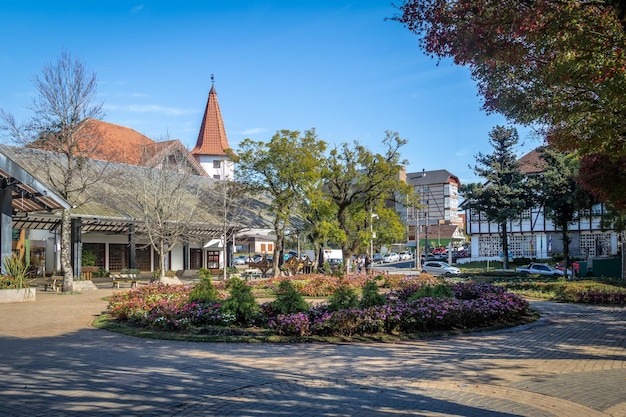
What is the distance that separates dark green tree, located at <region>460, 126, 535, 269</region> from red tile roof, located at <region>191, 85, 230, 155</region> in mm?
32564

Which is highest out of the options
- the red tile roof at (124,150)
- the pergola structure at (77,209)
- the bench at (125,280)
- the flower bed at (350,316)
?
the red tile roof at (124,150)

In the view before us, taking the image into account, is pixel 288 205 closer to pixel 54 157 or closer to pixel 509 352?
pixel 54 157

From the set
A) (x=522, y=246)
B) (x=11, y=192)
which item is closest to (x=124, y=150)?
(x=11, y=192)

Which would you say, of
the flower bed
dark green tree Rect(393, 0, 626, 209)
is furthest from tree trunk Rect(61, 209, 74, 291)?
dark green tree Rect(393, 0, 626, 209)

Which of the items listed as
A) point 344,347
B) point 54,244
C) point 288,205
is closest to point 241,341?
point 344,347

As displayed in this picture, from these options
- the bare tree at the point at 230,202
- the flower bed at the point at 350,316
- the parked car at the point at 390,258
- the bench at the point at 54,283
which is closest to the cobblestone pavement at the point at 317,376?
the flower bed at the point at 350,316

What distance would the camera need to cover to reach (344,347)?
32.9ft

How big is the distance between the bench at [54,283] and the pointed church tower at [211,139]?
4010 centimetres

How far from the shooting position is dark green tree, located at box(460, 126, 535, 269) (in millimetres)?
42562

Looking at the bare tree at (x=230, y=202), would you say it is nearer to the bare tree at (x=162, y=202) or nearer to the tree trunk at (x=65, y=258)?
the bare tree at (x=162, y=202)

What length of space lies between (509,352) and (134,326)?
8.45 metres

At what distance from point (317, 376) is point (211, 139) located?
60.4 m

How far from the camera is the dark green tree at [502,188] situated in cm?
4256

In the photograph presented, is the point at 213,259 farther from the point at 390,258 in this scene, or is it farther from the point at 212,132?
the point at 390,258
